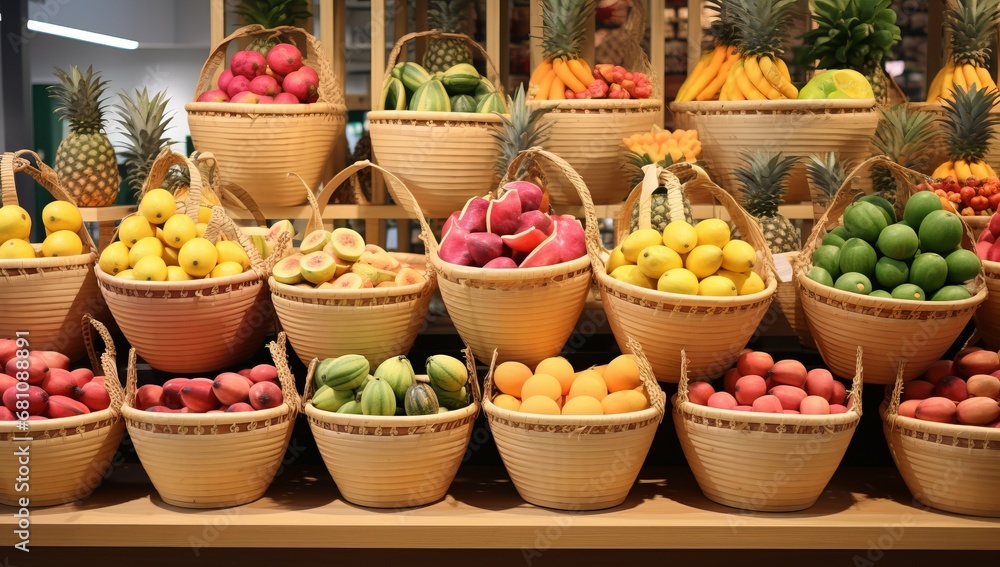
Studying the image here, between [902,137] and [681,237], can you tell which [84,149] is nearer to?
[681,237]

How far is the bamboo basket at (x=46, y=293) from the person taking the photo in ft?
7.72

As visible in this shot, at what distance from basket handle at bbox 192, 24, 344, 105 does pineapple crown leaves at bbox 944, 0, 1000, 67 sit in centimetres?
203

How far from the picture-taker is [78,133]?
9.13ft

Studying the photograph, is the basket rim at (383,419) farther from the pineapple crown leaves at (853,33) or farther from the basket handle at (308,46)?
the pineapple crown leaves at (853,33)

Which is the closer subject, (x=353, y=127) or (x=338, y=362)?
(x=338, y=362)

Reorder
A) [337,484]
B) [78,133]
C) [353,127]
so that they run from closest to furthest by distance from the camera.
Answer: [337,484], [78,133], [353,127]

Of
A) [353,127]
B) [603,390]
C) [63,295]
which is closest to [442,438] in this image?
[603,390]

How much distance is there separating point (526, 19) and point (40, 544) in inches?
130

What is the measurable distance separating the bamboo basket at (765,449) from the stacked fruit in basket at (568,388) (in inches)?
5.3

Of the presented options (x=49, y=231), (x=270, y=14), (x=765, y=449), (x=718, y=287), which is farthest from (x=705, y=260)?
(x=49, y=231)

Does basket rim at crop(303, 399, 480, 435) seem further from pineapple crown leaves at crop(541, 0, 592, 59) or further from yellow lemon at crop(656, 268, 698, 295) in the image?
pineapple crown leaves at crop(541, 0, 592, 59)

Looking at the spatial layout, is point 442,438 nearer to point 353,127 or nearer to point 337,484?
point 337,484

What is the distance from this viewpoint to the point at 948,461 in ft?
6.97

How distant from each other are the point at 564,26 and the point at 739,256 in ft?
3.27
